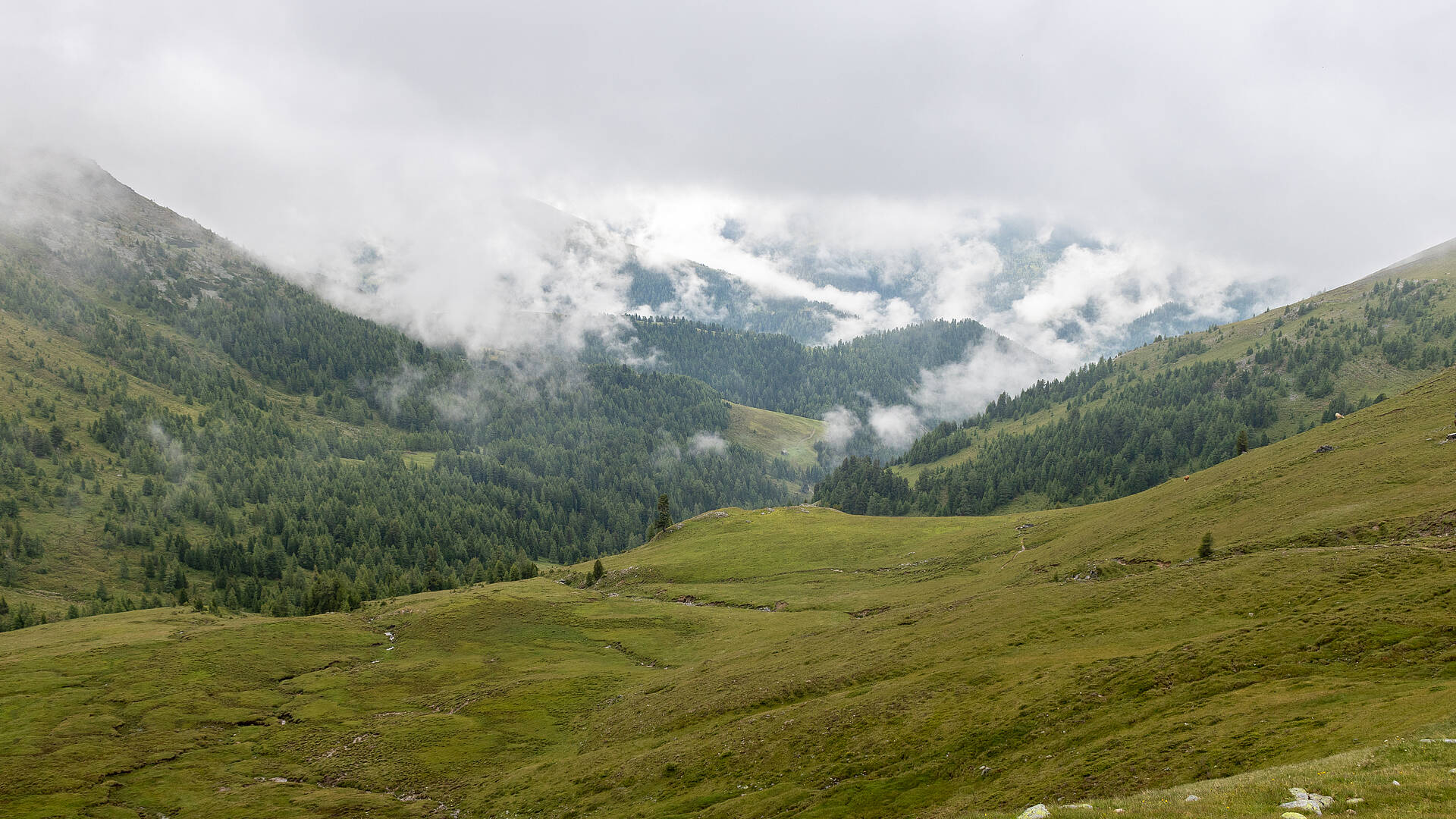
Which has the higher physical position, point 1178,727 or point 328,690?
point 1178,727

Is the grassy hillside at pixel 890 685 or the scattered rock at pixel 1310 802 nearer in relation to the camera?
the scattered rock at pixel 1310 802

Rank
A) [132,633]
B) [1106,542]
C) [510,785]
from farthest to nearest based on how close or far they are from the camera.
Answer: [132,633], [1106,542], [510,785]

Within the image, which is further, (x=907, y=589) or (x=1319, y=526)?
(x=907, y=589)

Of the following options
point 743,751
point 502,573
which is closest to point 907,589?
point 743,751

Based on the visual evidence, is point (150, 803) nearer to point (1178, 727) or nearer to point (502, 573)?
point (1178, 727)

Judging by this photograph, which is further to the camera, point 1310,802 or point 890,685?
point 890,685

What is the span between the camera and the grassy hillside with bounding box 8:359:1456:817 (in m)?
36.7

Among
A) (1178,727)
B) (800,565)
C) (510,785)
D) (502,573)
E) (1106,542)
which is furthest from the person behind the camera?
(502,573)

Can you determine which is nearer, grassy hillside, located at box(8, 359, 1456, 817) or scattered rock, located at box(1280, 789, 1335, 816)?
scattered rock, located at box(1280, 789, 1335, 816)

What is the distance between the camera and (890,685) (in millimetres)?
59656

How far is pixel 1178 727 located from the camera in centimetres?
3800

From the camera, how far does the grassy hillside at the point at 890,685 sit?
3669cm

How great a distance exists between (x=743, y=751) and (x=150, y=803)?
55.6 meters

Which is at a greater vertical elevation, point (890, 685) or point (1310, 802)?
point (1310, 802)
